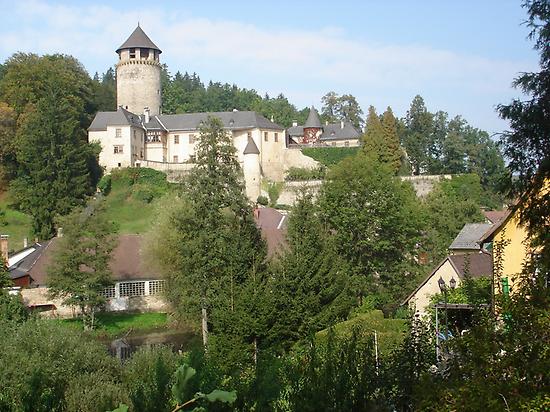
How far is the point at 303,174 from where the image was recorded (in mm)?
65438

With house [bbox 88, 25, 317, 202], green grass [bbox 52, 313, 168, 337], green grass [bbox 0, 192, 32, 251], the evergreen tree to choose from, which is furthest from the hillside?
green grass [bbox 52, 313, 168, 337]

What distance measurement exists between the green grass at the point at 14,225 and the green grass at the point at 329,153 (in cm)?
2723

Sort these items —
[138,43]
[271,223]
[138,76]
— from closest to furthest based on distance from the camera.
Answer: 1. [271,223]
2. [138,76]
3. [138,43]

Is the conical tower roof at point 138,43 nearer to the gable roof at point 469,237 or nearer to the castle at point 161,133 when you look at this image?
the castle at point 161,133

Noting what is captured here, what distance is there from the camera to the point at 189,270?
29047 mm

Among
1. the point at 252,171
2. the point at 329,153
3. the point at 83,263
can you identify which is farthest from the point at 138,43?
the point at 83,263

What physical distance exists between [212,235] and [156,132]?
1676 inches

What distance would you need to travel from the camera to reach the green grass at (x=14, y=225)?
49.6 m

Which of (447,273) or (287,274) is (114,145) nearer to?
(287,274)

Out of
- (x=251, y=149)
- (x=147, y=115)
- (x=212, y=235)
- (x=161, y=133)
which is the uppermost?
(x=147, y=115)

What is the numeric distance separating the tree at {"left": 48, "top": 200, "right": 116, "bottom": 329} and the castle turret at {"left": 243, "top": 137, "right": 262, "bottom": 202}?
26.7 metres

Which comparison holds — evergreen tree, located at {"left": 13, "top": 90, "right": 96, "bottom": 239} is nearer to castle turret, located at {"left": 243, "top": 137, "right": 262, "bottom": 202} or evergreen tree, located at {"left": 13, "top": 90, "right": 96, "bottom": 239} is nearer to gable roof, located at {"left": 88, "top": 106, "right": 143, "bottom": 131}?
gable roof, located at {"left": 88, "top": 106, "right": 143, "bottom": 131}

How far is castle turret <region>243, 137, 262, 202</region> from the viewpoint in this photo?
207ft

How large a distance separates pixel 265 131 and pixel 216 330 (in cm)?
4415
